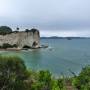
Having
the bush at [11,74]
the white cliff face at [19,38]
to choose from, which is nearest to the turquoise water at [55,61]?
the white cliff face at [19,38]

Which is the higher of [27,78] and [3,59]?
[3,59]

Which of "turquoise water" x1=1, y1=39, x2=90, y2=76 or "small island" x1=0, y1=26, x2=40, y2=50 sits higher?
"small island" x1=0, y1=26, x2=40, y2=50

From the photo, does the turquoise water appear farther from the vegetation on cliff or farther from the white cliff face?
the vegetation on cliff

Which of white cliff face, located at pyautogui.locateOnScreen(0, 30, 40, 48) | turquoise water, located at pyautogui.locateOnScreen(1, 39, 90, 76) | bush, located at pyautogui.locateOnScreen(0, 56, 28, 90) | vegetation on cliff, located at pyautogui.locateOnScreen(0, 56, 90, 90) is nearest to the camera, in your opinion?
vegetation on cliff, located at pyautogui.locateOnScreen(0, 56, 90, 90)

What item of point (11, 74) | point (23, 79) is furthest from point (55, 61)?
point (11, 74)

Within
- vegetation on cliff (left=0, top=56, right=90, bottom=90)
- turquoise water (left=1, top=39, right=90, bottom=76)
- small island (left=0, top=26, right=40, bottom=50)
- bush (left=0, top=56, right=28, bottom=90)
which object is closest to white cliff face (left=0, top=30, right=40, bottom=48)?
small island (left=0, top=26, right=40, bottom=50)

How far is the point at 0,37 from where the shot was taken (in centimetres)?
11244

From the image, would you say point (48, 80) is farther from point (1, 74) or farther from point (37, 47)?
point (37, 47)

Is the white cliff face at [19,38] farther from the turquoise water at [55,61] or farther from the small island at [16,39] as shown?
the turquoise water at [55,61]

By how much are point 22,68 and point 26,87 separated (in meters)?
1.83

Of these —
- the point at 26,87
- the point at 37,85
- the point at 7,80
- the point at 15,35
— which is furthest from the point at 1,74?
the point at 15,35

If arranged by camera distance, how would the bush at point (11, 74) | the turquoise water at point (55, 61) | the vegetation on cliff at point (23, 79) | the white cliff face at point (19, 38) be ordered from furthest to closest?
the white cliff face at point (19, 38) < the turquoise water at point (55, 61) < the bush at point (11, 74) < the vegetation on cliff at point (23, 79)

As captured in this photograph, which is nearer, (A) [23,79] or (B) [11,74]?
(B) [11,74]

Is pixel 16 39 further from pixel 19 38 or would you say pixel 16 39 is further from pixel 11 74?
pixel 11 74
